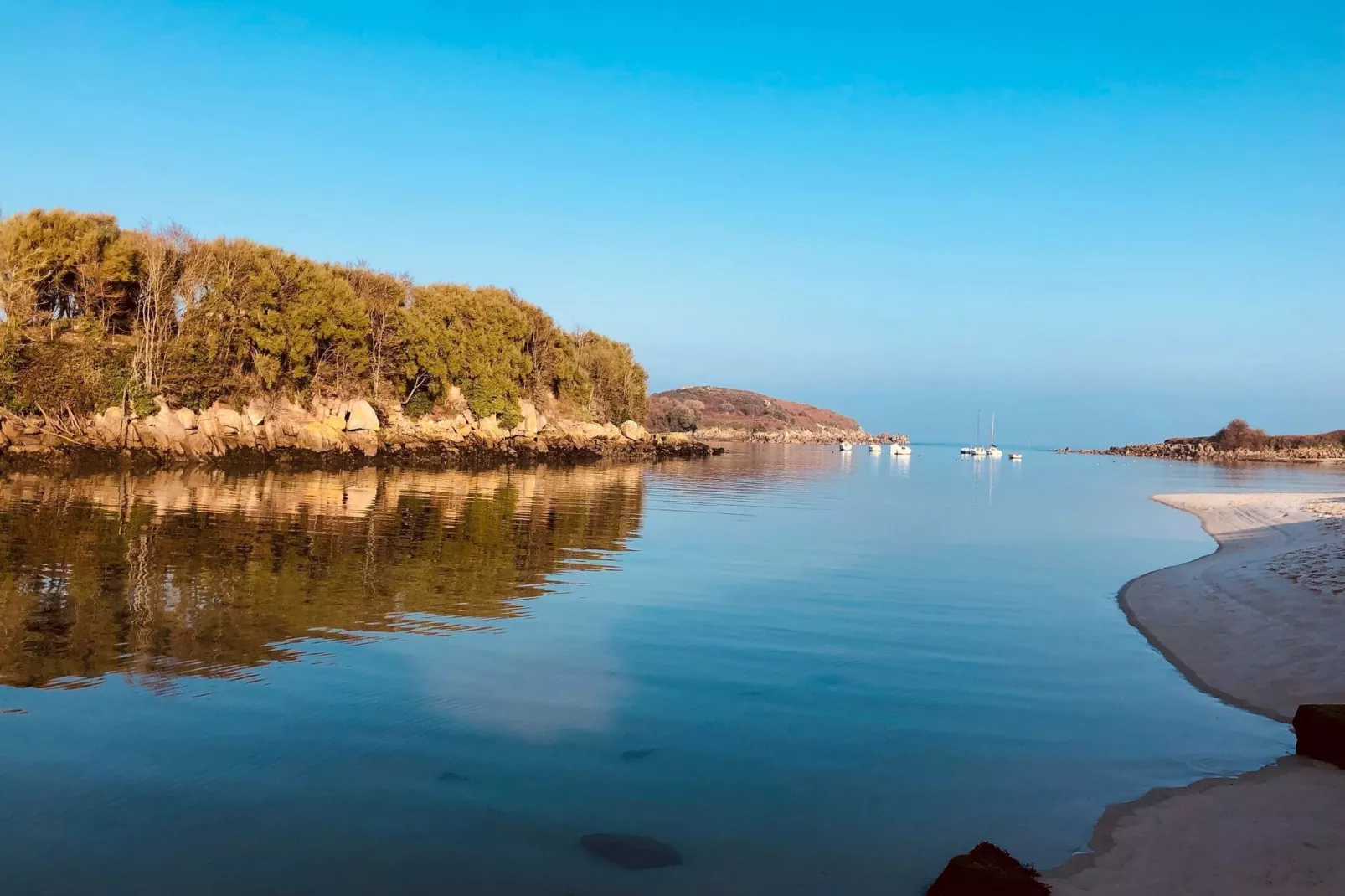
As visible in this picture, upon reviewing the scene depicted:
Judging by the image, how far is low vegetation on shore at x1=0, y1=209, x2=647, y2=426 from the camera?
128 ft

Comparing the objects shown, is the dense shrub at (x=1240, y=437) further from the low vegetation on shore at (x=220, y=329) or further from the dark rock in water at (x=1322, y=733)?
the dark rock in water at (x=1322, y=733)

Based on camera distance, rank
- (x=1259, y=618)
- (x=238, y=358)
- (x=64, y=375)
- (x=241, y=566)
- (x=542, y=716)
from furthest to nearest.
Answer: (x=238, y=358) < (x=64, y=375) < (x=241, y=566) < (x=1259, y=618) < (x=542, y=716)

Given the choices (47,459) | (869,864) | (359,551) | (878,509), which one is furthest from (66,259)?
(869,864)

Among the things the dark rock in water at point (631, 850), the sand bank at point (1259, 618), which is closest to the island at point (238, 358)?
the dark rock in water at point (631, 850)

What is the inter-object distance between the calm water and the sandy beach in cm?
39

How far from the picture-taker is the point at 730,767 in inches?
275

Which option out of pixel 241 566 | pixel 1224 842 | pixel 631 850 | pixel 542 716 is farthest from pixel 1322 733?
pixel 241 566

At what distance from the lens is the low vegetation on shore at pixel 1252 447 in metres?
125

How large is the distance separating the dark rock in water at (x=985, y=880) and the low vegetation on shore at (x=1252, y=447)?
5575 inches

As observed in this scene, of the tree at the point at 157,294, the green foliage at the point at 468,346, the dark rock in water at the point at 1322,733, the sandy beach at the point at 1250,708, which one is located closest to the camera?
the sandy beach at the point at 1250,708

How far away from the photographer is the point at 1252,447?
Answer: 13862cm

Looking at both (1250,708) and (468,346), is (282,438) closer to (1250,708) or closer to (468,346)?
(468,346)

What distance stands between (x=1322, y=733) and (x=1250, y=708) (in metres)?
2.22

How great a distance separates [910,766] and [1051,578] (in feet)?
41.0
